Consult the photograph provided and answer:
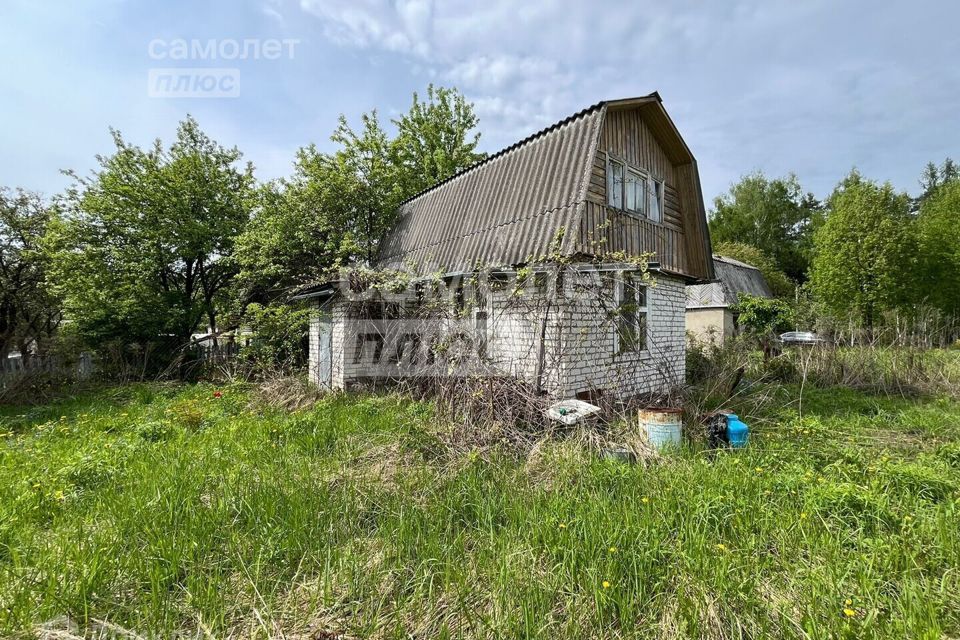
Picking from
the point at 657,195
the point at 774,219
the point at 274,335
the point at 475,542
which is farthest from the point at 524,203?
the point at 774,219

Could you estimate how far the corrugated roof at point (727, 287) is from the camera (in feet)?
64.0

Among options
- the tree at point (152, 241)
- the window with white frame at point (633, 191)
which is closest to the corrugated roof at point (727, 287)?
the window with white frame at point (633, 191)

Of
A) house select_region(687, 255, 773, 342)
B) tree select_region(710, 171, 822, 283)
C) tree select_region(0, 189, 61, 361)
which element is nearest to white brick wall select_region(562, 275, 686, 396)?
house select_region(687, 255, 773, 342)

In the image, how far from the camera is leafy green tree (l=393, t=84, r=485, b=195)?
60.8ft

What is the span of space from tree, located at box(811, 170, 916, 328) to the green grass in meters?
18.9

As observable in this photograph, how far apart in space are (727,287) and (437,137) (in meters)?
17.5

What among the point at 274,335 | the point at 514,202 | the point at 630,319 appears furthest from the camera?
the point at 274,335

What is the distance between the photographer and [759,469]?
3834 millimetres

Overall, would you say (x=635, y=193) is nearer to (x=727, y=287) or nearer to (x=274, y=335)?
(x=274, y=335)

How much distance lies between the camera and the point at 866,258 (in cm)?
1825

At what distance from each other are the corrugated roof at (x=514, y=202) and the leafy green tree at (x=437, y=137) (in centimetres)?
924

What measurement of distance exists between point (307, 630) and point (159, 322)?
529 inches

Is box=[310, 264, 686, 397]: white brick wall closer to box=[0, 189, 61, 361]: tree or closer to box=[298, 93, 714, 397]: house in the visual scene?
box=[298, 93, 714, 397]: house

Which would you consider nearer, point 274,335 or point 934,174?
point 274,335
